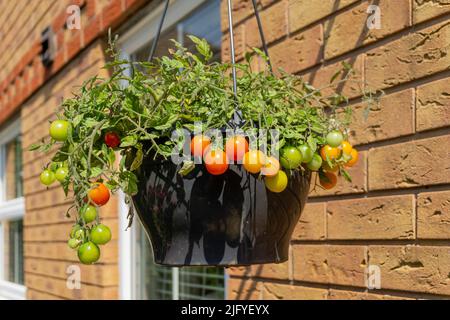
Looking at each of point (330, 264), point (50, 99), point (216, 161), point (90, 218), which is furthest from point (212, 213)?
point (50, 99)

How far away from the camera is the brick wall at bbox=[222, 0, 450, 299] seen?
129 cm

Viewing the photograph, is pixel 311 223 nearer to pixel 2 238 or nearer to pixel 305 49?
pixel 305 49

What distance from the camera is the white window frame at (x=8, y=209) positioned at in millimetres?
4215

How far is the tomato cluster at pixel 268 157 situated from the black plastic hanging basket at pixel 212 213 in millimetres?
38

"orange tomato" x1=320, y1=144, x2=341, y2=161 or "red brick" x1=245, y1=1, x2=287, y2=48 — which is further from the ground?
"red brick" x1=245, y1=1, x2=287, y2=48

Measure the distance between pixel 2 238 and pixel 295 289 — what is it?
12.3ft

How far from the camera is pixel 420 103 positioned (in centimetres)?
133

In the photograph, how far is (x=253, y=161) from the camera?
0.92m

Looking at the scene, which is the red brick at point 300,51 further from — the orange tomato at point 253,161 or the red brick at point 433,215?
the orange tomato at point 253,161

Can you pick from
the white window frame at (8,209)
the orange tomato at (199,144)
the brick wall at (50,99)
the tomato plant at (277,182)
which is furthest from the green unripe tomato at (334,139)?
the white window frame at (8,209)

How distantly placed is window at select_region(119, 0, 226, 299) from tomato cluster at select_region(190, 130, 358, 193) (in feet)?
3.86

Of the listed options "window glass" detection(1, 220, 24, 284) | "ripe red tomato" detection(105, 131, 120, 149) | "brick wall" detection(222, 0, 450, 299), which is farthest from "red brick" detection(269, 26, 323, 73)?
"window glass" detection(1, 220, 24, 284)

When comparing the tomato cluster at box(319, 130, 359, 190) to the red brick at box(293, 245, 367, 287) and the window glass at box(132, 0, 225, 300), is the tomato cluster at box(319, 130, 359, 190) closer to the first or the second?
the red brick at box(293, 245, 367, 287)
